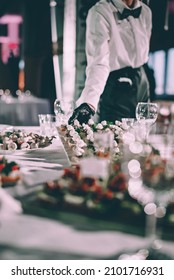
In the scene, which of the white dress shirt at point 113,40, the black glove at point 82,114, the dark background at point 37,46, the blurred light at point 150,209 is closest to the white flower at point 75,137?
the black glove at point 82,114

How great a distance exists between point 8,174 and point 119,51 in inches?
67.8

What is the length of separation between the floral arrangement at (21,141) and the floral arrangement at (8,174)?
40cm

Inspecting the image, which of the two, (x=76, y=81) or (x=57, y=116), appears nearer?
(x=57, y=116)

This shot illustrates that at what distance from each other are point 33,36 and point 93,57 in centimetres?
576

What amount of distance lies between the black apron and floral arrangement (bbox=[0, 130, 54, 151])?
3.53ft

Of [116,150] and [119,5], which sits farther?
[119,5]

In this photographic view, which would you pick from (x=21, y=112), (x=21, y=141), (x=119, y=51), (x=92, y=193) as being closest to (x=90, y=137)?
(x=21, y=141)

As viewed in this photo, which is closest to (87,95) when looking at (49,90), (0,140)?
(0,140)

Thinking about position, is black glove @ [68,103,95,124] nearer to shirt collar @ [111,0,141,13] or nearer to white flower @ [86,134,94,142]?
white flower @ [86,134,94,142]

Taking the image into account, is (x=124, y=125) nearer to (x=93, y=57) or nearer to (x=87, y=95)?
(x=87, y=95)

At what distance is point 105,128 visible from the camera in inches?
63.3

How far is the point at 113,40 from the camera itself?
2541 mm

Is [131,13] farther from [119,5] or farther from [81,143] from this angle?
[81,143]

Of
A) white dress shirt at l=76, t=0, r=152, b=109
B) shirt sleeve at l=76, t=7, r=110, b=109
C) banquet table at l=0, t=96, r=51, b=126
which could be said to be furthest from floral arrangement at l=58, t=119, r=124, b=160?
banquet table at l=0, t=96, r=51, b=126
